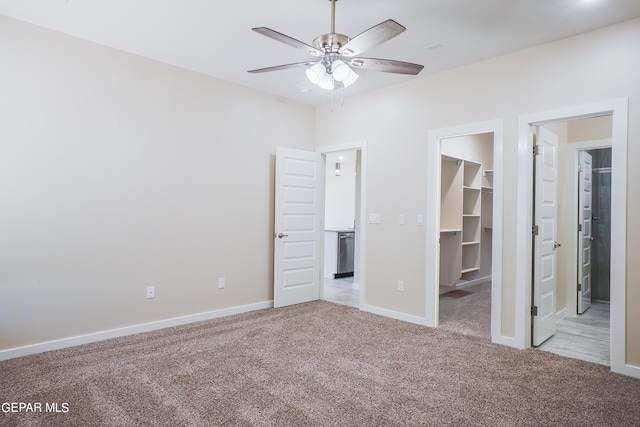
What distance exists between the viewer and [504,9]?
2754 millimetres

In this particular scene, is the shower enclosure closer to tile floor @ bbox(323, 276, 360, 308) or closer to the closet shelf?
the closet shelf

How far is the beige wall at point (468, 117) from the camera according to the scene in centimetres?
288

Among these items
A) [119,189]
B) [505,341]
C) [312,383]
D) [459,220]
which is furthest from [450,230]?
[119,189]

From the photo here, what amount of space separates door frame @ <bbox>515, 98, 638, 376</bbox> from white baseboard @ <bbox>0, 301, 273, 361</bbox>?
2932 millimetres

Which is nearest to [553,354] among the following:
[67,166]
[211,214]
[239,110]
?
[211,214]

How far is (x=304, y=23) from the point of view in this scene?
3002mm

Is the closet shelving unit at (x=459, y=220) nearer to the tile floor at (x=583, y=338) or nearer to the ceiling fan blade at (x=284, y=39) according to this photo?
the tile floor at (x=583, y=338)

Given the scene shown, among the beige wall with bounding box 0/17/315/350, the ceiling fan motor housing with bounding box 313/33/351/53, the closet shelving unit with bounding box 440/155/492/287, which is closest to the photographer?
the ceiling fan motor housing with bounding box 313/33/351/53

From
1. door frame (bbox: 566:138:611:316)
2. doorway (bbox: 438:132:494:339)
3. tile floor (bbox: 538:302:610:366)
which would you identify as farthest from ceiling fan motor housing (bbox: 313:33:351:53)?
door frame (bbox: 566:138:611:316)

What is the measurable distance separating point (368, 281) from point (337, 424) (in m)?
2.60

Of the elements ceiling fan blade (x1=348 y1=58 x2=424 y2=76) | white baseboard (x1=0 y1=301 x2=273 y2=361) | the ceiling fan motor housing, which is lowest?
white baseboard (x1=0 y1=301 x2=273 y2=361)

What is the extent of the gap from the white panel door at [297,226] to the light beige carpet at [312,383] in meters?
1.22

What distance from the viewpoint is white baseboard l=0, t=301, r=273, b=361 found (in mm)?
3079

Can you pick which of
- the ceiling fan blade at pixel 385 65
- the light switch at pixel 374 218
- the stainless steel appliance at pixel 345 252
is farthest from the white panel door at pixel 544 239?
the stainless steel appliance at pixel 345 252
